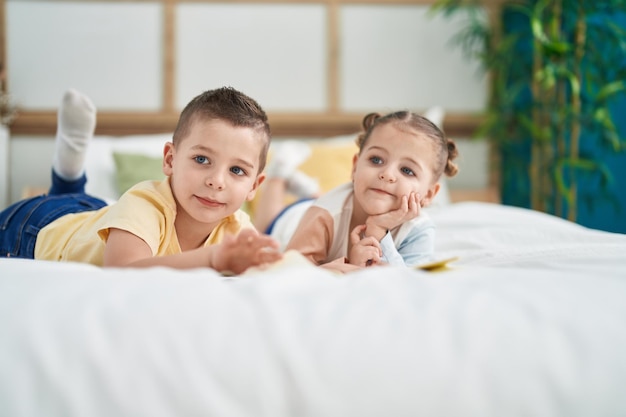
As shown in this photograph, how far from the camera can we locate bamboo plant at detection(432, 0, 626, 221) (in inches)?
123

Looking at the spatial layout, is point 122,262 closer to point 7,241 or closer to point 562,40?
point 7,241

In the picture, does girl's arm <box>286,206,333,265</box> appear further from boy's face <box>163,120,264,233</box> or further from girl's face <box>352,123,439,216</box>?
boy's face <box>163,120,264,233</box>

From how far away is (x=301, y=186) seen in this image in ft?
7.82

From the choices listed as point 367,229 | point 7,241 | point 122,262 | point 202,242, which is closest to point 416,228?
point 367,229

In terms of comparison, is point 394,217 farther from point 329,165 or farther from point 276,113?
point 276,113

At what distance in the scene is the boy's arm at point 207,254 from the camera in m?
1.06

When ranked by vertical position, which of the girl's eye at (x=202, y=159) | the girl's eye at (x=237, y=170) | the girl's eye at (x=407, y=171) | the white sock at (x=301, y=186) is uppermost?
the girl's eye at (x=202, y=159)

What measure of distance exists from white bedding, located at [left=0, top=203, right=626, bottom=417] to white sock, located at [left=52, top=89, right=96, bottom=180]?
1002 mm

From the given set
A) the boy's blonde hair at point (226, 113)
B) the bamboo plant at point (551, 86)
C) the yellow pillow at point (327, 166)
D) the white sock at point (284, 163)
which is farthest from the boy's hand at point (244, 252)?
the bamboo plant at point (551, 86)

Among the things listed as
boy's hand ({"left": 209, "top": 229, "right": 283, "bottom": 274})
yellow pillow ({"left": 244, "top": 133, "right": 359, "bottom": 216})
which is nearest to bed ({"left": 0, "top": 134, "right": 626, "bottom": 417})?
boy's hand ({"left": 209, "top": 229, "right": 283, "bottom": 274})

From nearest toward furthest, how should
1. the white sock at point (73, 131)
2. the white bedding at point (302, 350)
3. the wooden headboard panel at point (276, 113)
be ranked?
the white bedding at point (302, 350)
the white sock at point (73, 131)
the wooden headboard panel at point (276, 113)

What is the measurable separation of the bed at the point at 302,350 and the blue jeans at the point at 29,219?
2.67 feet

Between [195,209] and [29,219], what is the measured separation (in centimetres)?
57

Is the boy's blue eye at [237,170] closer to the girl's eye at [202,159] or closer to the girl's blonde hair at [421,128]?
the girl's eye at [202,159]
